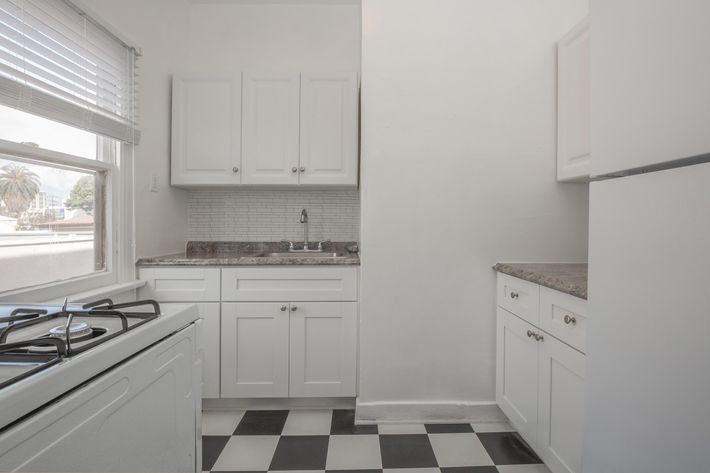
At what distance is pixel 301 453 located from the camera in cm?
169

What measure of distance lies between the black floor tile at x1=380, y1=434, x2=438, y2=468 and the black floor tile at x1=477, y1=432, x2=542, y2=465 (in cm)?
28

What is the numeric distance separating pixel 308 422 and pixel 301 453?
281mm

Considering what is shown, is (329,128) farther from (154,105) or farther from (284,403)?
(284,403)

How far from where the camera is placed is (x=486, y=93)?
6.48 feet

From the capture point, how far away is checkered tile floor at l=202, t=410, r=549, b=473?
160 cm

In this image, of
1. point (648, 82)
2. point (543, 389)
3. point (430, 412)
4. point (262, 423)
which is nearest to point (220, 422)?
point (262, 423)

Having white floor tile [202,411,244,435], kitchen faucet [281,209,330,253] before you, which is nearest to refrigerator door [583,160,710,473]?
white floor tile [202,411,244,435]

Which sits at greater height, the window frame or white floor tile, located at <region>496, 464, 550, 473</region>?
the window frame

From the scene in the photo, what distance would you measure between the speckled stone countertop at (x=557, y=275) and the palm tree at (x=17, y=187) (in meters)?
2.10

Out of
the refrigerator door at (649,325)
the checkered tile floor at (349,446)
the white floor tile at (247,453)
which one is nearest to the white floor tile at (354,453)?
the checkered tile floor at (349,446)

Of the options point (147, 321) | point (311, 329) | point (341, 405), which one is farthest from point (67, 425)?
point (341, 405)

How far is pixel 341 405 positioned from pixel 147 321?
1.53 metres

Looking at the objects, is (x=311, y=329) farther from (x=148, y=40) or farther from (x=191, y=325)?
(x=148, y=40)

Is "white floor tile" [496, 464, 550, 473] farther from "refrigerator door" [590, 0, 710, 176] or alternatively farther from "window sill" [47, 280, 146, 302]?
"window sill" [47, 280, 146, 302]
